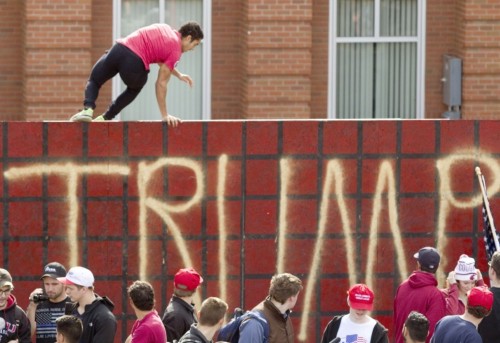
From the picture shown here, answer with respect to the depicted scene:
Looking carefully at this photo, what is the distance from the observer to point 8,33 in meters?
18.3

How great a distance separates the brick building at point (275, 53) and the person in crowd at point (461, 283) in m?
6.85

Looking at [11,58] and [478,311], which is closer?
[478,311]

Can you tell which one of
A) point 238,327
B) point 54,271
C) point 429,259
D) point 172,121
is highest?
point 172,121

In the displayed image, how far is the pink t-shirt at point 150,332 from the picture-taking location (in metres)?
10.1

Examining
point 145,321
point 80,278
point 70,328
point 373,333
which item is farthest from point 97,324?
point 373,333

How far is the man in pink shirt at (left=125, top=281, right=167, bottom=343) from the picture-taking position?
10.1m

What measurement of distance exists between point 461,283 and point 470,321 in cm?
127

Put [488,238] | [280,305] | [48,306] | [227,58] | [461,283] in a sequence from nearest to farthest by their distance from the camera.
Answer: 1. [280,305]
2. [461,283]
3. [48,306]
4. [488,238]
5. [227,58]

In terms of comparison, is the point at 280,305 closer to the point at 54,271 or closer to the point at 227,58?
the point at 54,271

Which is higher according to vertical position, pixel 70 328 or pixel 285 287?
pixel 285 287

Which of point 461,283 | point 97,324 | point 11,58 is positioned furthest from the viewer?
point 11,58

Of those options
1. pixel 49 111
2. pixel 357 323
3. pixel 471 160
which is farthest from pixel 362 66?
pixel 357 323

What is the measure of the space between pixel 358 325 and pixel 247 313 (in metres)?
0.94

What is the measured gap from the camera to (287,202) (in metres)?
12.8
